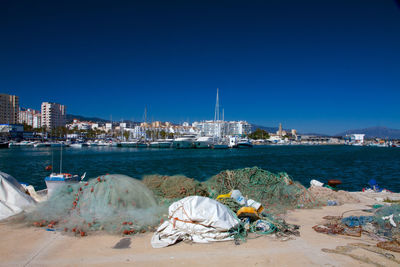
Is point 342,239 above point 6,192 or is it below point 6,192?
below

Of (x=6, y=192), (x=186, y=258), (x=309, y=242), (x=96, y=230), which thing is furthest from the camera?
(x=6, y=192)

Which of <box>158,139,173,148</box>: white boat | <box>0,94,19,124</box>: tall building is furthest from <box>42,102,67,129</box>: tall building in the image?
<box>158,139,173,148</box>: white boat

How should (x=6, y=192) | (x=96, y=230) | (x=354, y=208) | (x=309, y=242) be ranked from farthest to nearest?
(x=354, y=208) < (x=6, y=192) < (x=96, y=230) < (x=309, y=242)

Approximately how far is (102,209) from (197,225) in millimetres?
2336

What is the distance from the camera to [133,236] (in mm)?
5602

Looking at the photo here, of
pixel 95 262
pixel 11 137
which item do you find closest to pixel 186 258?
pixel 95 262

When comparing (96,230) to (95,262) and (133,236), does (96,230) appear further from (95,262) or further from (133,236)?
(95,262)

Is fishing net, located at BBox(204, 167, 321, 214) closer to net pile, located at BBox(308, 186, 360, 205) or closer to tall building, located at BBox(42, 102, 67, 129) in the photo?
net pile, located at BBox(308, 186, 360, 205)

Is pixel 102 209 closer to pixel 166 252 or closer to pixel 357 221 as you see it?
pixel 166 252

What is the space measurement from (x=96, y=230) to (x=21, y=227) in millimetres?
1777

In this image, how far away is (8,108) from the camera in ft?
469

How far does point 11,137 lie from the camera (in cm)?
10925

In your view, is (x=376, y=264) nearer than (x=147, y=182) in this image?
Yes

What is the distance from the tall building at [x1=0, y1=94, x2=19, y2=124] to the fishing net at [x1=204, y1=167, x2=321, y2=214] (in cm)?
16562
